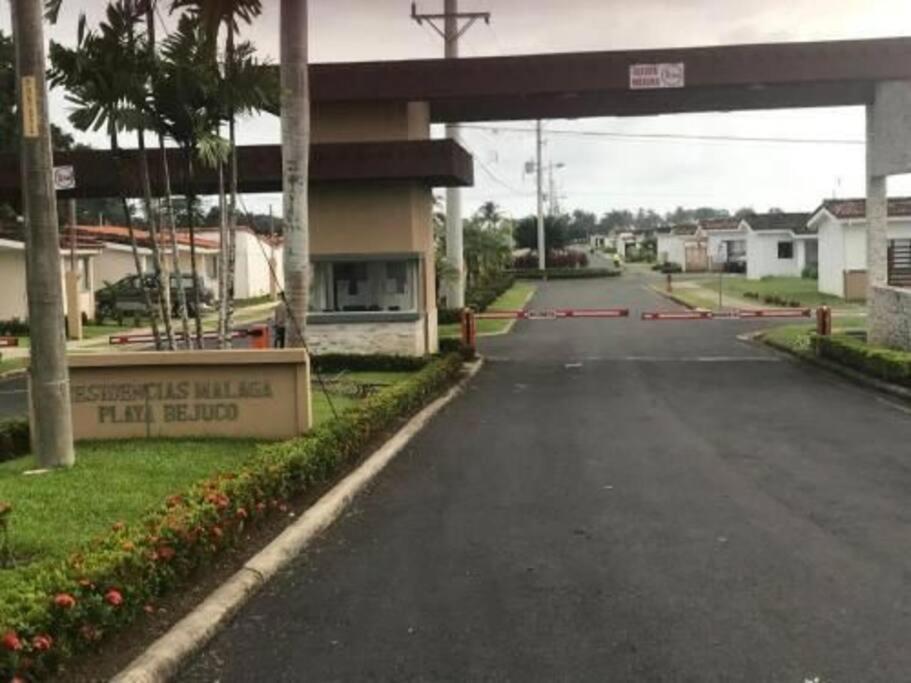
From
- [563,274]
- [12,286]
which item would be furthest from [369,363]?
[563,274]

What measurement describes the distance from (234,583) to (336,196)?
14677 mm

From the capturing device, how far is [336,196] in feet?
67.5

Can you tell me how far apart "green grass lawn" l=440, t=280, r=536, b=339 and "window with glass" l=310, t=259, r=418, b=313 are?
4878mm

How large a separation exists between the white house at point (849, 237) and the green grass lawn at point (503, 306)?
492 inches

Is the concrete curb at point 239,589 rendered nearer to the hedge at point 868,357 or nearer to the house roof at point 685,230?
the hedge at point 868,357

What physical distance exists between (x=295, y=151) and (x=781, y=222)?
2101 inches

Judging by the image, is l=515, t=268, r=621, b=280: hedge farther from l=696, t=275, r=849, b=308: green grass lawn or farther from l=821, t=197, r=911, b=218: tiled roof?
l=821, t=197, r=911, b=218: tiled roof

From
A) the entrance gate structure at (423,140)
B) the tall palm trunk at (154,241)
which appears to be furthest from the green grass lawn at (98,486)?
the entrance gate structure at (423,140)

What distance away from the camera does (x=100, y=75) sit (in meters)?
12.2

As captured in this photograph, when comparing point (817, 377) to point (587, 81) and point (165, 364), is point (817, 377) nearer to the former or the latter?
point (587, 81)

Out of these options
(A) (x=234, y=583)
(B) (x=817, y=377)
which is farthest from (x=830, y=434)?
(A) (x=234, y=583)

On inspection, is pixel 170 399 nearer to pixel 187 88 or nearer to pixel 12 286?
pixel 187 88

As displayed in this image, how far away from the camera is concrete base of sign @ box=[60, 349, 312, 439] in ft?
35.2

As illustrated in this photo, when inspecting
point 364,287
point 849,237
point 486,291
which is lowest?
point 486,291
